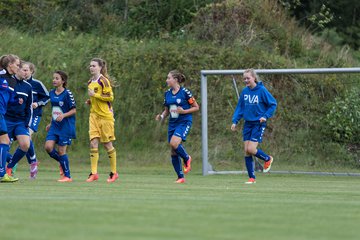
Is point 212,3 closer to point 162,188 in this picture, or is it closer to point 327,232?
point 162,188

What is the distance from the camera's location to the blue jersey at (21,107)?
16.0 m

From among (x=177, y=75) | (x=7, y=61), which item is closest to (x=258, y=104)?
(x=177, y=75)

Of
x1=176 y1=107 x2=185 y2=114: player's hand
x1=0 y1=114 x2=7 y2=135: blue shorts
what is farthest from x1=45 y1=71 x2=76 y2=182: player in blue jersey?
x1=0 y1=114 x2=7 y2=135: blue shorts

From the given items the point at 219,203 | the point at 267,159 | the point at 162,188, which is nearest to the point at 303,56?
the point at 267,159

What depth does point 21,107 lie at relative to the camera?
632 inches

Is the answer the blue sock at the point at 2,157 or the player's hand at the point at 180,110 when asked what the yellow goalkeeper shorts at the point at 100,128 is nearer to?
the player's hand at the point at 180,110

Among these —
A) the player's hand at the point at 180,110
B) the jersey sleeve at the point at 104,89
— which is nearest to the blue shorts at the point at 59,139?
the jersey sleeve at the point at 104,89

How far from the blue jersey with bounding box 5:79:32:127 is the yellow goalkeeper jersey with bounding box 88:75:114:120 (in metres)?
1.04

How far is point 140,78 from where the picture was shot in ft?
84.7

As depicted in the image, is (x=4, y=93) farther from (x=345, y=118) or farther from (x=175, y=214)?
(x=345, y=118)

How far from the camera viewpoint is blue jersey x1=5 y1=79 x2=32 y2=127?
1598 centimetres

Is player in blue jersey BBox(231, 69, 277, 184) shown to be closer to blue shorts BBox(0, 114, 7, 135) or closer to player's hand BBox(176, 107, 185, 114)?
player's hand BBox(176, 107, 185, 114)

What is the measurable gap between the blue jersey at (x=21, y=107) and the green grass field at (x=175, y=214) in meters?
2.67

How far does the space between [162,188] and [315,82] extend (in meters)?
8.62
